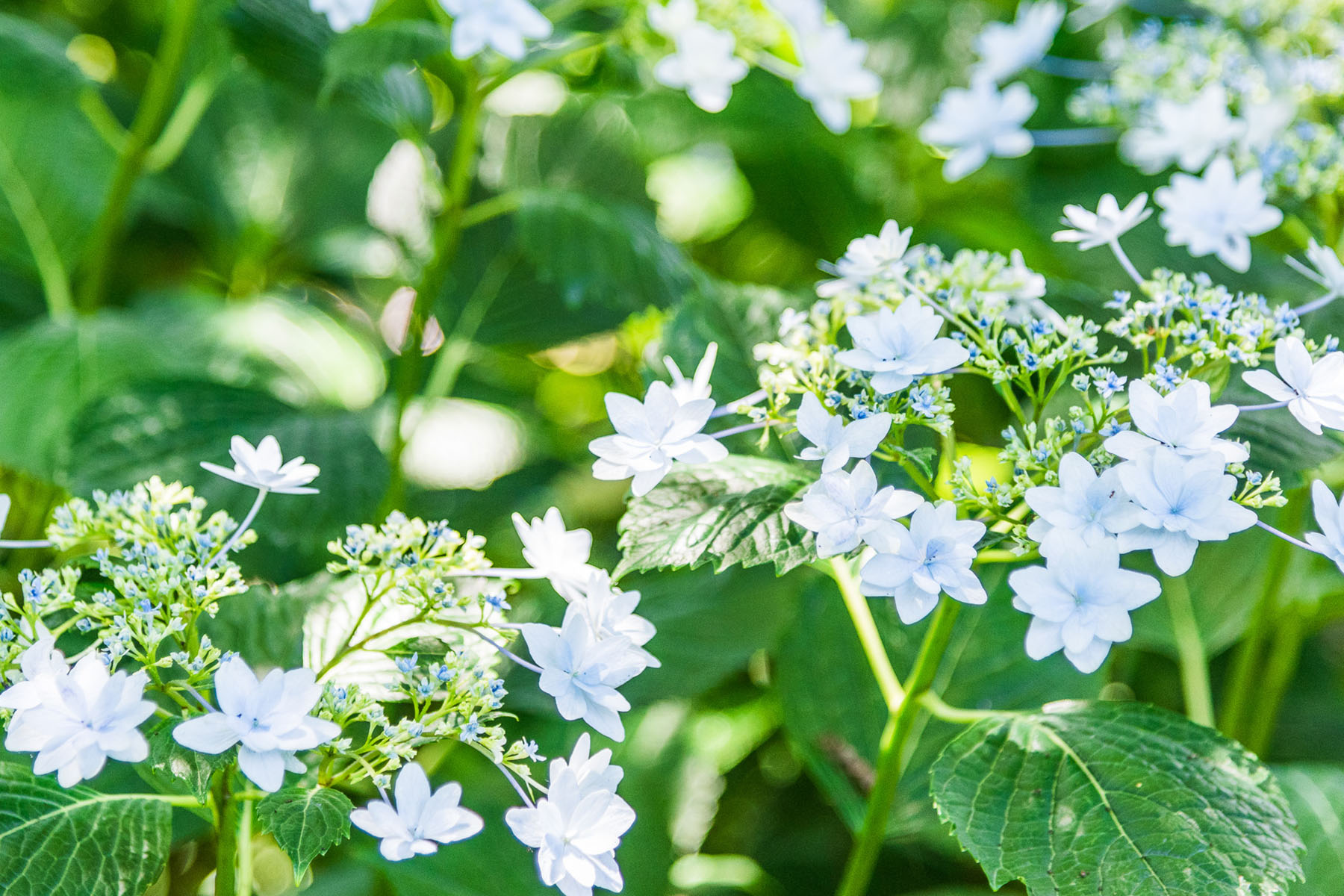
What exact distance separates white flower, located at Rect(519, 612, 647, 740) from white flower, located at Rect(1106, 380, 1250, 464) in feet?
0.84

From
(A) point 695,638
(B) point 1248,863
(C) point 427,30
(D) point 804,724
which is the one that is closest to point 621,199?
(C) point 427,30

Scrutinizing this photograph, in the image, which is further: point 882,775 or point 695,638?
point 695,638

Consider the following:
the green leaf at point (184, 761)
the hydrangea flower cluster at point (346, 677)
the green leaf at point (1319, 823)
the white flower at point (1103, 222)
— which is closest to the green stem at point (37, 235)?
the hydrangea flower cluster at point (346, 677)

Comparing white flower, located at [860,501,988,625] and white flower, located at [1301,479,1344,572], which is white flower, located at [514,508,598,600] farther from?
white flower, located at [1301,479,1344,572]

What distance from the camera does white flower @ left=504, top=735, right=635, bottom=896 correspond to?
1.58 feet

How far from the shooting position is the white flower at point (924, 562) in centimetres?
49

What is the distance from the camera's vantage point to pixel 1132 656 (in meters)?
1.14

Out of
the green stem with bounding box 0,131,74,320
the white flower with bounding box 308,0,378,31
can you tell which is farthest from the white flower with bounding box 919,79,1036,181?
the green stem with bounding box 0,131,74,320

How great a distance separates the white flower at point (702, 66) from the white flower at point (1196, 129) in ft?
1.19

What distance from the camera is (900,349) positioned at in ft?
1.80

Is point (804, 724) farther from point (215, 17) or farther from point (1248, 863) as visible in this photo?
point (215, 17)

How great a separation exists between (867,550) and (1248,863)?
252 millimetres

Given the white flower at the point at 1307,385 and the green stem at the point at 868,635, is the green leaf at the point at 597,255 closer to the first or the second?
the green stem at the point at 868,635

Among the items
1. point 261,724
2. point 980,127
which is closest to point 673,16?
point 980,127
